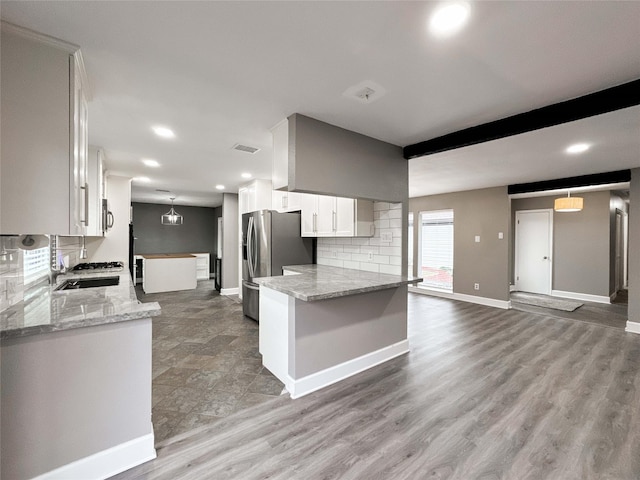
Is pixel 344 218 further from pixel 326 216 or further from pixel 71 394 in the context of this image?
pixel 71 394

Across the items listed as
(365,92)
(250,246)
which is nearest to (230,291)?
(250,246)

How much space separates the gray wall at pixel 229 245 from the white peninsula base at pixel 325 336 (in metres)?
3.92

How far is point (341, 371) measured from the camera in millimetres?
2590

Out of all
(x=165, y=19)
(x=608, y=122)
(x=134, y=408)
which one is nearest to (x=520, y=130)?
(x=608, y=122)

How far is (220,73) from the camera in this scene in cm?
179

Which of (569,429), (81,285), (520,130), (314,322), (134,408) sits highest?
(520,130)

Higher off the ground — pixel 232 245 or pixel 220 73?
pixel 220 73

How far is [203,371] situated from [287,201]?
2630 millimetres

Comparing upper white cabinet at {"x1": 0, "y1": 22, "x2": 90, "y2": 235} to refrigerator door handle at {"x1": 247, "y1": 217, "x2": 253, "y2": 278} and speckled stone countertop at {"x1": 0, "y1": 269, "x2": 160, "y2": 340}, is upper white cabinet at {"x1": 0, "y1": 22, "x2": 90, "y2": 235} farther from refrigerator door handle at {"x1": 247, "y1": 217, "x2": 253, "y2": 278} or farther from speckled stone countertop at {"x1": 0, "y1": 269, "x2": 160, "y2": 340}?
refrigerator door handle at {"x1": 247, "y1": 217, "x2": 253, "y2": 278}

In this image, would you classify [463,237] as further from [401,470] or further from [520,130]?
[401,470]

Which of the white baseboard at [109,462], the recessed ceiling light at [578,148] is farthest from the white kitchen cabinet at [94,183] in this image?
the recessed ceiling light at [578,148]

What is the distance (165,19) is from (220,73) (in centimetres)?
47

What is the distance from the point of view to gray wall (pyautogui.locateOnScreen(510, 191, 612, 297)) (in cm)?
574

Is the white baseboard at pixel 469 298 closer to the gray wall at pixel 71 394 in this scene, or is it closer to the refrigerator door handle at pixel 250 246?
the refrigerator door handle at pixel 250 246
